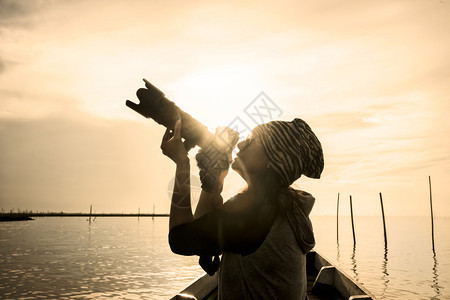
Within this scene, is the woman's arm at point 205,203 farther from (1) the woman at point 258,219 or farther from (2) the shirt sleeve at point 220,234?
(2) the shirt sleeve at point 220,234

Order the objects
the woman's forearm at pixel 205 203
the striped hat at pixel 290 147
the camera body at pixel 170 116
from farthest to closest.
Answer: the camera body at pixel 170 116 < the woman's forearm at pixel 205 203 < the striped hat at pixel 290 147

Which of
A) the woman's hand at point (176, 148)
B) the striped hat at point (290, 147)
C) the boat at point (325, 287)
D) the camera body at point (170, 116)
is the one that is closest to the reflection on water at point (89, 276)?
the boat at point (325, 287)

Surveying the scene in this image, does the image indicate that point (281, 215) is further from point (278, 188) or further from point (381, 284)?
point (381, 284)

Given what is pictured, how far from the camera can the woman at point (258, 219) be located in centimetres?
140

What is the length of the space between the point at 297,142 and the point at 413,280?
33.3 m

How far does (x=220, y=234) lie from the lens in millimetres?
1379

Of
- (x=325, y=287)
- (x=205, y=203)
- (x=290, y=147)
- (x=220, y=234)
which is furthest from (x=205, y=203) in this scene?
(x=325, y=287)

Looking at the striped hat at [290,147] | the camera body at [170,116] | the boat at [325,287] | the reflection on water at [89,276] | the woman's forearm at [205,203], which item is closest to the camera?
the striped hat at [290,147]

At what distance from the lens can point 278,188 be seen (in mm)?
1537

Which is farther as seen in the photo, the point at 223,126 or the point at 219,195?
the point at 223,126

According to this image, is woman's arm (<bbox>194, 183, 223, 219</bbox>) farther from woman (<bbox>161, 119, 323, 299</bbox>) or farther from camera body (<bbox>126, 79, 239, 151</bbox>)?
camera body (<bbox>126, 79, 239, 151</bbox>)

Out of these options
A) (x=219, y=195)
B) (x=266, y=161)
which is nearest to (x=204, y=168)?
(x=219, y=195)

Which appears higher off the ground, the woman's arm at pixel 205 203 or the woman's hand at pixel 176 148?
the woman's hand at pixel 176 148

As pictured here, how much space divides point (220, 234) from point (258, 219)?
17 cm
